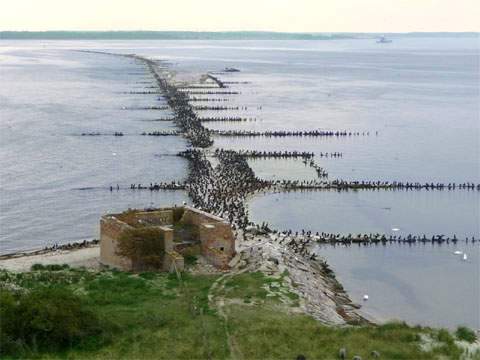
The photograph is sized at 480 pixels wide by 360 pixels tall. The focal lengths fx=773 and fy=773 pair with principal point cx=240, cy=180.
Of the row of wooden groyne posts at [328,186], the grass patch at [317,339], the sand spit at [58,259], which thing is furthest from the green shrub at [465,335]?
the row of wooden groyne posts at [328,186]

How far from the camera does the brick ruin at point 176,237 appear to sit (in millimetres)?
34312

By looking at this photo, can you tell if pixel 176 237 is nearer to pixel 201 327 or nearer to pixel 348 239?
pixel 201 327

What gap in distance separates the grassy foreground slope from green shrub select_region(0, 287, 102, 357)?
53 mm

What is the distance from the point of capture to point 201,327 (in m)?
26.3

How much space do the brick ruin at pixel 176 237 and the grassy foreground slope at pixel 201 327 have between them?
2.01 m

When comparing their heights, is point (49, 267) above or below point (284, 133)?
below

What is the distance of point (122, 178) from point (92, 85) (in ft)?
269

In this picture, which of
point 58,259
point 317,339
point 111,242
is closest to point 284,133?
point 58,259

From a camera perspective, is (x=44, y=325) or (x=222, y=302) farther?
(x=222, y=302)

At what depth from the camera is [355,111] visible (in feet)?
342

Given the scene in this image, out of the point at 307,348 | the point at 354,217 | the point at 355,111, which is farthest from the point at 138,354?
the point at 355,111

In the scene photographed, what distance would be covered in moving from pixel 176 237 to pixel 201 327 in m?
10.8

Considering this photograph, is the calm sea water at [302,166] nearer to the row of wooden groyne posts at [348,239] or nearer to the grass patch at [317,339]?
the row of wooden groyne posts at [348,239]

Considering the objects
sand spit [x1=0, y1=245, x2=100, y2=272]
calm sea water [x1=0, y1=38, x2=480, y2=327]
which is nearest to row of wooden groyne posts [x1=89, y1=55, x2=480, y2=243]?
calm sea water [x1=0, y1=38, x2=480, y2=327]
